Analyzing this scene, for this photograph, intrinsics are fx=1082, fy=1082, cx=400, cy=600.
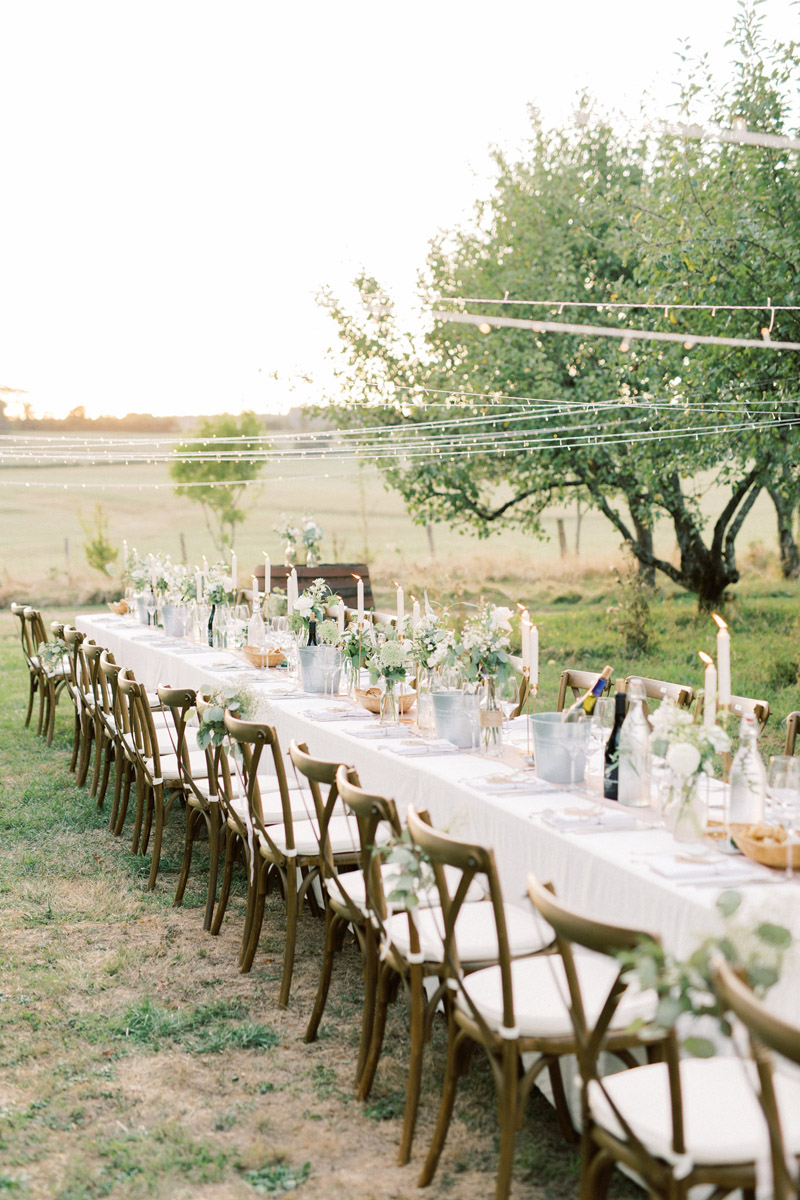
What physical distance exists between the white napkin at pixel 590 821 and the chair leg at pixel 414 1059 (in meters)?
0.50

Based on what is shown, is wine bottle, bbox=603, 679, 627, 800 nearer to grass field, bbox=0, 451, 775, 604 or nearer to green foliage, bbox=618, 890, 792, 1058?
green foliage, bbox=618, 890, 792, 1058

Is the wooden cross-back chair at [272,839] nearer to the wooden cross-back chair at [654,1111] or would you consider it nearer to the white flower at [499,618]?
the white flower at [499,618]

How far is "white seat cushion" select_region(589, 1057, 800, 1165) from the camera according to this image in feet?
5.74

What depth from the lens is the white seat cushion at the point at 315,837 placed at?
3494 mm

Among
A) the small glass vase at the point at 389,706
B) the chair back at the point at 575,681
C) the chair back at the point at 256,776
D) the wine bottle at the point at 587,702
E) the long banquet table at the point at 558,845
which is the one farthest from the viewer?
the chair back at the point at 575,681

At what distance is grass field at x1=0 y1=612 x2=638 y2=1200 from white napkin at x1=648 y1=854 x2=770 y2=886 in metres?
0.76

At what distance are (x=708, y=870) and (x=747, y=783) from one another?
0.32 meters

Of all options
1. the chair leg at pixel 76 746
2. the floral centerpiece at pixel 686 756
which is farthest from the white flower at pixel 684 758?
the chair leg at pixel 76 746

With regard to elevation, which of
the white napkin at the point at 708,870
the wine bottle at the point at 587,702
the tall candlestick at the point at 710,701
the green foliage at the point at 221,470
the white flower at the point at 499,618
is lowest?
the white napkin at the point at 708,870

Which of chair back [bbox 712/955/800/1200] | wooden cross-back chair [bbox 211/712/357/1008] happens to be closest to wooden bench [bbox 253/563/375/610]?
wooden cross-back chair [bbox 211/712/357/1008]

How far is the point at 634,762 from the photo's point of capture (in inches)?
114

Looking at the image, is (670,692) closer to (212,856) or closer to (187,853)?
(212,856)

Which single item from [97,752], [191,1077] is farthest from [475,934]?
[97,752]

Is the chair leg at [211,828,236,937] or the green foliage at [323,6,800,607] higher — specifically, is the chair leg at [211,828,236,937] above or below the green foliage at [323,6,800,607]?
below
